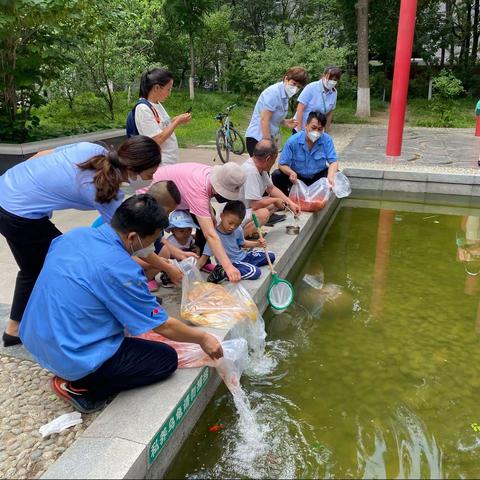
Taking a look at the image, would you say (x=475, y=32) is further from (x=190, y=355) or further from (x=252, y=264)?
(x=190, y=355)

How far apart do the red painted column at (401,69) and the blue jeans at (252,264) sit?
19.0 ft

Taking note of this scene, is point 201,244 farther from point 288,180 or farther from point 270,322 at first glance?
point 288,180

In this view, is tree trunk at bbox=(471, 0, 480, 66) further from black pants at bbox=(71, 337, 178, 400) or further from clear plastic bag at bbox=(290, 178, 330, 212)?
black pants at bbox=(71, 337, 178, 400)

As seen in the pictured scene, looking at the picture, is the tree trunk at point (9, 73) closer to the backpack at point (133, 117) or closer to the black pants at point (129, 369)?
the backpack at point (133, 117)

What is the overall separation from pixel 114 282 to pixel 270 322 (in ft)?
6.37

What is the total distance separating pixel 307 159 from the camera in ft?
18.7

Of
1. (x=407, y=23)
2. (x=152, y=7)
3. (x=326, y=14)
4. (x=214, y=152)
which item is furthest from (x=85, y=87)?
(x=326, y=14)

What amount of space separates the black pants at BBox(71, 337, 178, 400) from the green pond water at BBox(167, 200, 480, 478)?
445mm

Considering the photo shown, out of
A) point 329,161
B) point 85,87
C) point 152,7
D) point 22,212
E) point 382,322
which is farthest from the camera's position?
point 152,7

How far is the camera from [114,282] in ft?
6.95

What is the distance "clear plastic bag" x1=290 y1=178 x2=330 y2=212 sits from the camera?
5.56m

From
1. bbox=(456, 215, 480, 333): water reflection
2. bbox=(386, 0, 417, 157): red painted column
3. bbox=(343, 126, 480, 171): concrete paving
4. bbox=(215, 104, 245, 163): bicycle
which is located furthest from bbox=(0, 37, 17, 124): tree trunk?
bbox=(456, 215, 480, 333): water reflection

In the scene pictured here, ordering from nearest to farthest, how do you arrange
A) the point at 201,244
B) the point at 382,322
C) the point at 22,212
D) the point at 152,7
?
the point at 22,212, the point at 382,322, the point at 201,244, the point at 152,7

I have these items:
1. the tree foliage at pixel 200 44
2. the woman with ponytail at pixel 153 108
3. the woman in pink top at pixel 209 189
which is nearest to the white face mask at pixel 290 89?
the woman with ponytail at pixel 153 108
